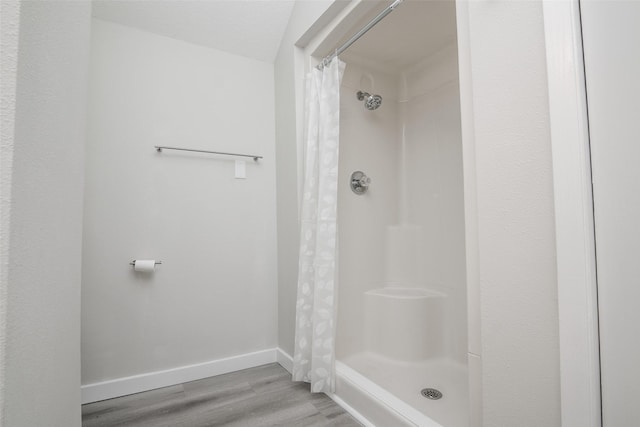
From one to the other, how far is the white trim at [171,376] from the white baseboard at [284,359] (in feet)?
0.12

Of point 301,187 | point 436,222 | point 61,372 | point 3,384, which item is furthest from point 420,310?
point 3,384

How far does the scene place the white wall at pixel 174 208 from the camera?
161 centimetres

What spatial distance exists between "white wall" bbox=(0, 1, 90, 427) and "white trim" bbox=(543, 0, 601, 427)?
3.49 feet

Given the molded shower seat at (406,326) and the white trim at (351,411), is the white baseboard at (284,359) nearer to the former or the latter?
the white trim at (351,411)

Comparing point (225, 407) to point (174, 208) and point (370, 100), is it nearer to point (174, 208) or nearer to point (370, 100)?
point (174, 208)

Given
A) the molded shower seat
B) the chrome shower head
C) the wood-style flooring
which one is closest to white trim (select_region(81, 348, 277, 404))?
the wood-style flooring

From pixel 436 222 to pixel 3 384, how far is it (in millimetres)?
2014

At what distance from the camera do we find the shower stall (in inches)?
70.3

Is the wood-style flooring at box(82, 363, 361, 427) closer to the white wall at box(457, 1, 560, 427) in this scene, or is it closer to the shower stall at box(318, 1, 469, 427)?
the shower stall at box(318, 1, 469, 427)

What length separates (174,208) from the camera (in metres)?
1.78

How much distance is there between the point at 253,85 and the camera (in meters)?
2.05

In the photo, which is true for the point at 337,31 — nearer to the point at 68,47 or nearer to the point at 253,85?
the point at 253,85

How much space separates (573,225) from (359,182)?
142cm

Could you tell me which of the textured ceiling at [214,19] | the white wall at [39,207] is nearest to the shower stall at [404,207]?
the textured ceiling at [214,19]
